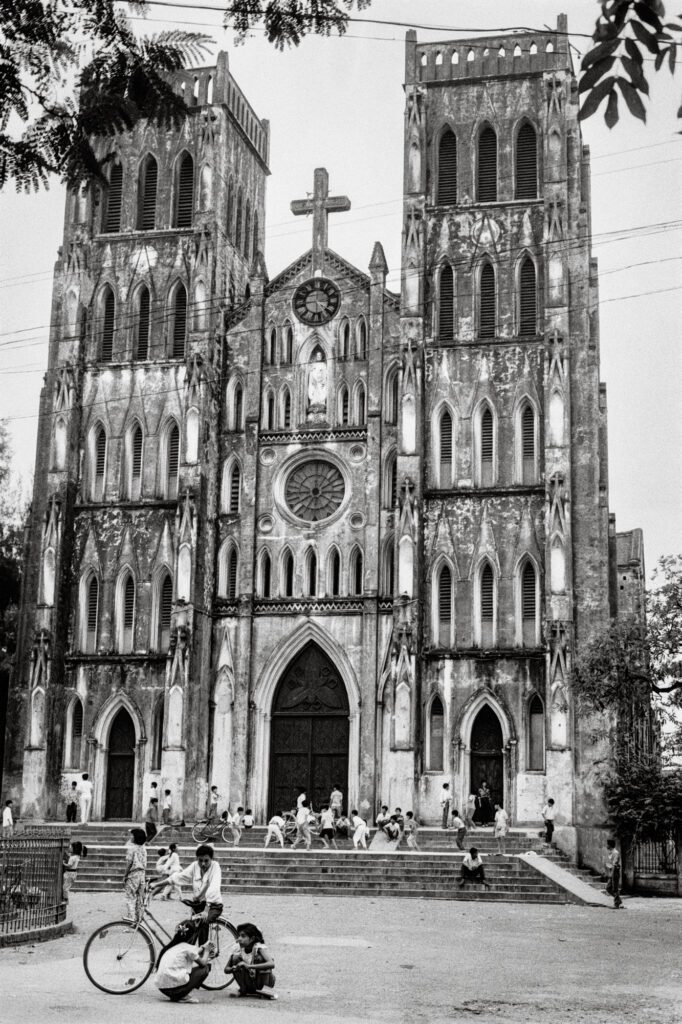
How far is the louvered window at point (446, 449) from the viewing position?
41625 mm

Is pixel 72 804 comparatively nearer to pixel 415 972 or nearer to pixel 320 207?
pixel 320 207

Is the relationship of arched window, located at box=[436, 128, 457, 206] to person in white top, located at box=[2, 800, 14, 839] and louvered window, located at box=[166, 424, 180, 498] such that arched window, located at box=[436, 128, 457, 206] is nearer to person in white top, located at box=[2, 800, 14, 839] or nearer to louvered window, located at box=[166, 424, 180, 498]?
louvered window, located at box=[166, 424, 180, 498]

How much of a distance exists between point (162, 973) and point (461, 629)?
26.9 m

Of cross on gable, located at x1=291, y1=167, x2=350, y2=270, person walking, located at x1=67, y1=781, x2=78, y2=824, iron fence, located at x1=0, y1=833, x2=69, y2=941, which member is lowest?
iron fence, located at x1=0, y1=833, x2=69, y2=941

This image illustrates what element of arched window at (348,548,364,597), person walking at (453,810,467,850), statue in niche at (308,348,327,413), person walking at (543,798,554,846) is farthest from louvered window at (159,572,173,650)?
person walking at (543,798,554,846)

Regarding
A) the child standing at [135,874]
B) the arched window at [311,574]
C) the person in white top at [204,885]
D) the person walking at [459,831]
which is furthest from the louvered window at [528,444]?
the person in white top at [204,885]

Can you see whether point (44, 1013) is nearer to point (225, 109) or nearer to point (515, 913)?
point (515, 913)

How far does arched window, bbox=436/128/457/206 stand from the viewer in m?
43.8

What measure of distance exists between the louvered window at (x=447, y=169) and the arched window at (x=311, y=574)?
11.6 m

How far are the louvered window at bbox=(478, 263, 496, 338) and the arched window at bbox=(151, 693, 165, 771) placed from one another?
14.5m

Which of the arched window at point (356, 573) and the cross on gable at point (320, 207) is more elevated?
the cross on gable at point (320, 207)

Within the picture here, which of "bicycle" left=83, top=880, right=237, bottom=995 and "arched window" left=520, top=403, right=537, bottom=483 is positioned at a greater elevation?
"arched window" left=520, top=403, right=537, bottom=483

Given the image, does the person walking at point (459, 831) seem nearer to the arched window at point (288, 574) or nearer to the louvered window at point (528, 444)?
the arched window at point (288, 574)

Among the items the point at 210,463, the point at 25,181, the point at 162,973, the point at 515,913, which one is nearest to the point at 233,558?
the point at 210,463
